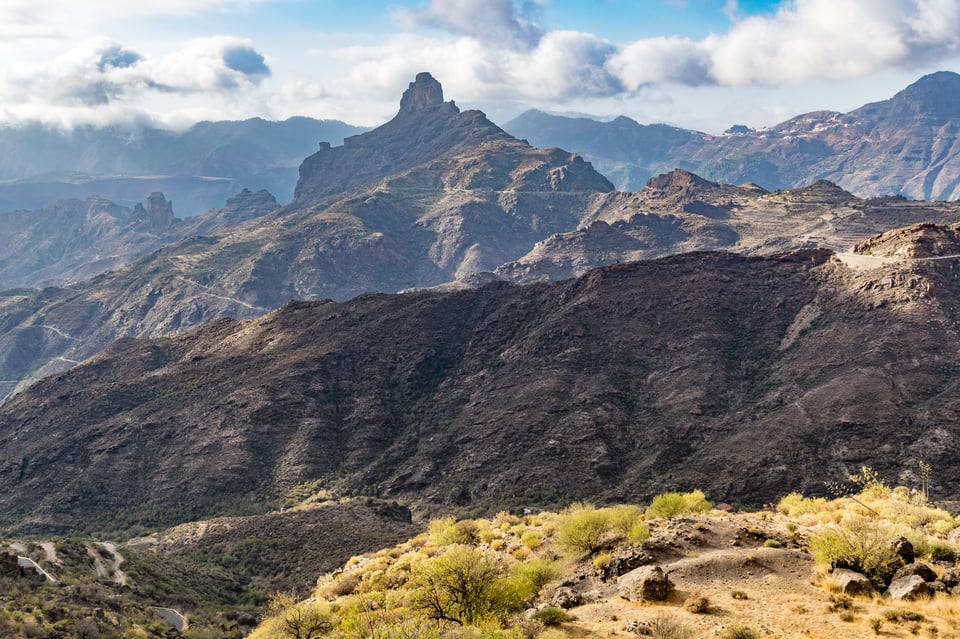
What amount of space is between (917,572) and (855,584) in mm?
2426

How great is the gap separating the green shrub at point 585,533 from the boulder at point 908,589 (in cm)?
1540

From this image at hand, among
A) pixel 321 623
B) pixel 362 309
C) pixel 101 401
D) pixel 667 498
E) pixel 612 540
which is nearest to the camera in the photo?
pixel 321 623

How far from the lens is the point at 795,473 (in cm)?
6825

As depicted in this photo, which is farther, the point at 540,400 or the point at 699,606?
the point at 540,400

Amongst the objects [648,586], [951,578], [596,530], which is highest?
[951,578]

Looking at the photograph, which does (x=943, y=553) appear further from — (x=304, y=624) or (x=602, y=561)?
(x=304, y=624)

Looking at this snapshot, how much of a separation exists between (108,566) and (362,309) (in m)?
75.7

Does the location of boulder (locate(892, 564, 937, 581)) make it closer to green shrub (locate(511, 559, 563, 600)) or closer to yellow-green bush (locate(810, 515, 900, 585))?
yellow-green bush (locate(810, 515, 900, 585))

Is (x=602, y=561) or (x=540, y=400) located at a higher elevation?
(x=602, y=561)

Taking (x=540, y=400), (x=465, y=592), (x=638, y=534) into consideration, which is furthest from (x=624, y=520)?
(x=540, y=400)

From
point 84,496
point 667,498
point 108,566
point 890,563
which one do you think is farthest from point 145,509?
point 890,563

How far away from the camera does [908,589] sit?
26547 mm

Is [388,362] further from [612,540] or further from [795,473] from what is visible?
[612,540]

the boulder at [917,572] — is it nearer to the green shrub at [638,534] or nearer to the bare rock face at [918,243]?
the green shrub at [638,534]
